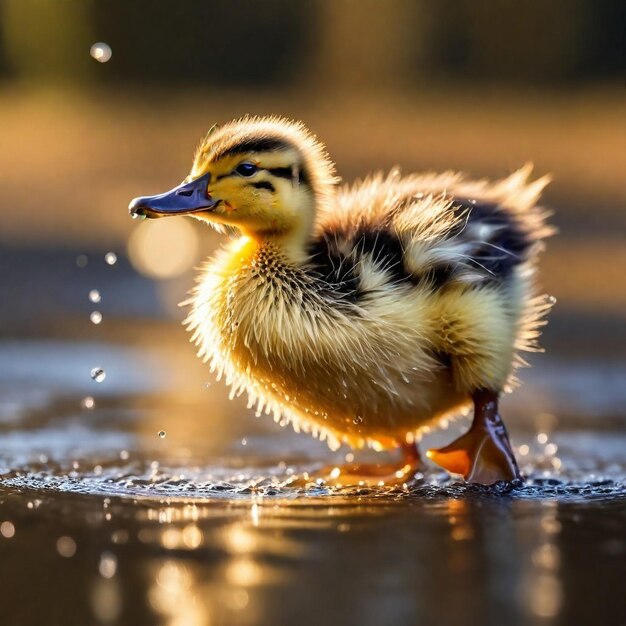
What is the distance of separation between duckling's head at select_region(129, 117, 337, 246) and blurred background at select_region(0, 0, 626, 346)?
4.07 m

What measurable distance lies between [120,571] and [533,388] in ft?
14.5

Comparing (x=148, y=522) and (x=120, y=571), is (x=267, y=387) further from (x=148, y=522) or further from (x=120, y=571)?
(x=120, y=571)

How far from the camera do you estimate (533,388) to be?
7574 mm

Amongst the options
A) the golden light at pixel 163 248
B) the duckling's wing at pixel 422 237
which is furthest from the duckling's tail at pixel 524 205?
the golden light at pixel 163 248

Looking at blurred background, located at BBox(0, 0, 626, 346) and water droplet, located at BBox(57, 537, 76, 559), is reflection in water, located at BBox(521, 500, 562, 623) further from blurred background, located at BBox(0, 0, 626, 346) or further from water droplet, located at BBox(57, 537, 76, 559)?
blurred background, located at BBox(0, 0, 626, 346)

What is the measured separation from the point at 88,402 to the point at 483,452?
2.52 meters

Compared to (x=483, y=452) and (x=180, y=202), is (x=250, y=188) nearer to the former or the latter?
(x=180, y=202)

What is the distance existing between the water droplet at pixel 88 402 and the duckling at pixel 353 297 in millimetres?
1727

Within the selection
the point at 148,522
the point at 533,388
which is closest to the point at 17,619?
the point at 148,522

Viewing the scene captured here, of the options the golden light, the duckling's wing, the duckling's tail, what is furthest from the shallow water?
the golden light

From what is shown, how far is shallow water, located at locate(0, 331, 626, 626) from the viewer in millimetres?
3209

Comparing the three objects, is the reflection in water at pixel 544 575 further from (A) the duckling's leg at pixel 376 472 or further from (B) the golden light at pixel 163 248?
(B) the golden light at pixel 163 248

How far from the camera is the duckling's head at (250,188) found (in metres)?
5.00

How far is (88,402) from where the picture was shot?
22.6 feet
